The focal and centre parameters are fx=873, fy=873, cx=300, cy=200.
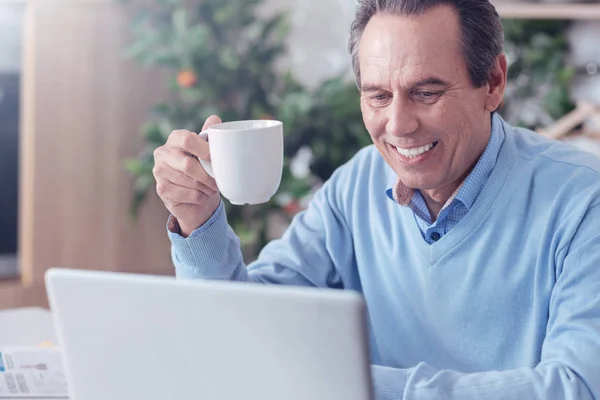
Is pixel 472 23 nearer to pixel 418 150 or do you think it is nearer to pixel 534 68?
pixel 418 150

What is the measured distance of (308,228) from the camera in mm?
1604

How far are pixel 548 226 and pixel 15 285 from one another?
2.62 metres

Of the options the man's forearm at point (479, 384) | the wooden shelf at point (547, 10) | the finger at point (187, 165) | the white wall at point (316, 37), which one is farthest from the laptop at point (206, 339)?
the white wall at point (316, 37)

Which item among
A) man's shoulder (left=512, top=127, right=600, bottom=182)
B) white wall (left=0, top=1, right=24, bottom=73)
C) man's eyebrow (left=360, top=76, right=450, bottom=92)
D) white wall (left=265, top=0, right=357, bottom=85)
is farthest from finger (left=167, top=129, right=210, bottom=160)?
white wall (left=265, top=0, right=357, bottom=85)

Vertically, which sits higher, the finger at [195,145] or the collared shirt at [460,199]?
the finger at [195,145]

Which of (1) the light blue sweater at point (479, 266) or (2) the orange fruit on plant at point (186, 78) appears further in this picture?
(2) the orange fruit on plant at point (186, 78)

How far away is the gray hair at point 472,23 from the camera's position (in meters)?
1.31

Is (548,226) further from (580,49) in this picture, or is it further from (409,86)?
(580,49)

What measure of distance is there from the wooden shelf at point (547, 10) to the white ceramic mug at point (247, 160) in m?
1.77

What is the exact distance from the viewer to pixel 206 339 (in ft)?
2.68

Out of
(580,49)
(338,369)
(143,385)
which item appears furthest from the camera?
(580,49)

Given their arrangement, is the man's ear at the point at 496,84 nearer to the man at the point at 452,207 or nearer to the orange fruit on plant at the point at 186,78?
the man at the point at 452,207

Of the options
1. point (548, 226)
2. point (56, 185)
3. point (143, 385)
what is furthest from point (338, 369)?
point (56, 185)

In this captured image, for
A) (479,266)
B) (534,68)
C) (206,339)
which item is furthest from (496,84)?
(534,68)
